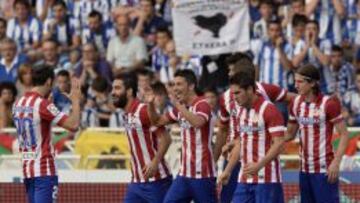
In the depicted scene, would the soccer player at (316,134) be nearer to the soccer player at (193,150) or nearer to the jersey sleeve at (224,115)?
the jersey sleeve at (224,115)

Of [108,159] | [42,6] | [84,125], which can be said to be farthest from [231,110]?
[42,6]

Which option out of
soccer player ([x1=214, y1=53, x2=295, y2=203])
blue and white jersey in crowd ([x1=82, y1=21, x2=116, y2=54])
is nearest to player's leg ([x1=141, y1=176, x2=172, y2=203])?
soccer player ([x1=214, y1=53, x2=295, y2=203])

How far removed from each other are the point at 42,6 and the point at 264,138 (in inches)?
372

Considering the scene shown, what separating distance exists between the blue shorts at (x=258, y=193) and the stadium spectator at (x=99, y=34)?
26.2 feet

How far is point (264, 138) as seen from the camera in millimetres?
14266

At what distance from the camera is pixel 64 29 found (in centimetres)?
2233

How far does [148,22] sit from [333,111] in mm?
7269

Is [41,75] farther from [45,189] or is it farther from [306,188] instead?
[306,188]

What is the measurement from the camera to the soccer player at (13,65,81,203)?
48.8 feet

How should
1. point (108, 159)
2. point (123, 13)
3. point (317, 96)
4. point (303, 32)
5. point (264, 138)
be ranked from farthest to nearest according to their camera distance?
point (123, 13), point (303, 32), point (108, 159), point (317, 96), point (264, 138)

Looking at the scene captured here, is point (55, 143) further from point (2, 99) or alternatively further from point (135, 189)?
point (135, 189)

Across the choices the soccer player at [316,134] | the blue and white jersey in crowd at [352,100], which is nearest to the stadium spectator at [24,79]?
the blue and white jersey in crowd at [352,100]

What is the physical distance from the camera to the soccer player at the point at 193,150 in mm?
15375

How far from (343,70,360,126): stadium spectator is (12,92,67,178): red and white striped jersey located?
19.1ft
